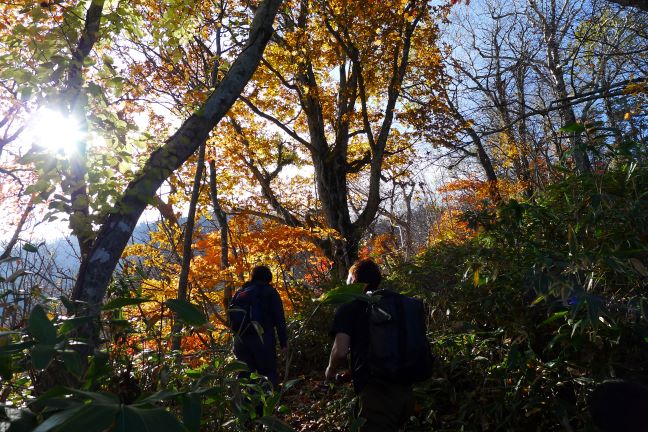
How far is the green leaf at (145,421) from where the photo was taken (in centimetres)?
68

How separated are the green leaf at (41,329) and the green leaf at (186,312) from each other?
11.7 inches

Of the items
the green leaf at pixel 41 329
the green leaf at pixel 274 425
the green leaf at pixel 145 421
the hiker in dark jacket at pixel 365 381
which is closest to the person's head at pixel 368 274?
the hiker in dark jacket at pixel 365 381

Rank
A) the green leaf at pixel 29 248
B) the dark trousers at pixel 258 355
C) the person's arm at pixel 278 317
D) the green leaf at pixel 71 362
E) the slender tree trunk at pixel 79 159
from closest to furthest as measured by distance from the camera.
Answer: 1. the green leaf at pixel 71 362
2. the green leaf at pixel 29 248
3. the slender tree trunk at pixel 79 159
4. the dark trousers at pixel 258 355
5. the person's arm at pixel 278 317

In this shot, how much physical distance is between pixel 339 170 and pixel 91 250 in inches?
392

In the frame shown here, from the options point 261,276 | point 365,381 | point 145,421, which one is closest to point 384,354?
point 365,381

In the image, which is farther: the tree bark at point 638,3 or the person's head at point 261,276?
the person's head at point 261,276

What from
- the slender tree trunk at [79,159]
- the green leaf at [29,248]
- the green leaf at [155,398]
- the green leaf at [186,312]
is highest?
the slender tree trunk at [79,159]

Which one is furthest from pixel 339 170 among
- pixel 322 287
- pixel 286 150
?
pixel 322 287

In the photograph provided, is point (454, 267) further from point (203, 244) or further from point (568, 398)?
point (203, 244)

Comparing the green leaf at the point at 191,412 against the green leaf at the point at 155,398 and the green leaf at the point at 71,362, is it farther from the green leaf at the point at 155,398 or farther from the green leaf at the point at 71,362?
the green leaf at the point at 71,362

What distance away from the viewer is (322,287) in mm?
7426

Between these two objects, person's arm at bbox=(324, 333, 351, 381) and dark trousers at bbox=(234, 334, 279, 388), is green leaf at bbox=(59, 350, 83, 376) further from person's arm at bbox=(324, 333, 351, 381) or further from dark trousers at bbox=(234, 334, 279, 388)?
dark trousers at bbox=(234, 334, 279, 388)

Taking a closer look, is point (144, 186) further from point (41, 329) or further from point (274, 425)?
point (274, 425)

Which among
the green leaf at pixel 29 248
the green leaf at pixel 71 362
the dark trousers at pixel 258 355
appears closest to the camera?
the green leaf at pixel 71 362
